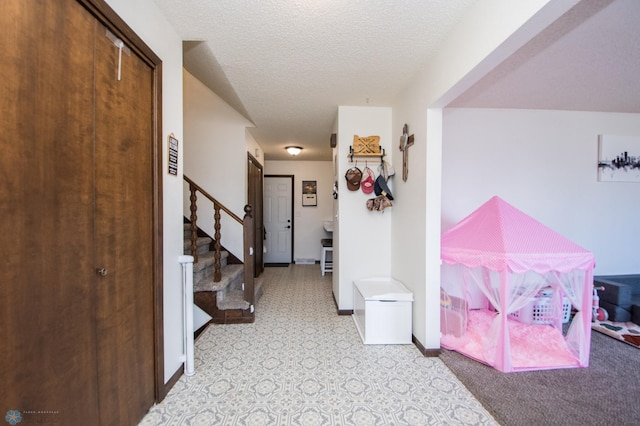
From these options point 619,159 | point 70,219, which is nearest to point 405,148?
point 70,219

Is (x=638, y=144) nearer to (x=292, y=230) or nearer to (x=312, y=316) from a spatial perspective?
(x=312, y=316)

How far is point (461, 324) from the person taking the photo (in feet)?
8.13

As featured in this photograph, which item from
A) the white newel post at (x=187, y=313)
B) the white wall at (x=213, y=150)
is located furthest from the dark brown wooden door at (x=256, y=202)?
the white newel post at (x=187, y=313)

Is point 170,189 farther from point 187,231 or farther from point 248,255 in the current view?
point 187,231

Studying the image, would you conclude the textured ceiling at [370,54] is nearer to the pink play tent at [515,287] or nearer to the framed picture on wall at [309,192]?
the pink play tent at [515,287]

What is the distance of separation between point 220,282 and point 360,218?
5.78ft

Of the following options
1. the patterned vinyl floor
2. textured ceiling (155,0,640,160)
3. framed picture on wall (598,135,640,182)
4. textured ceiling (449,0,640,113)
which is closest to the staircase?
the patterned vinyl floor

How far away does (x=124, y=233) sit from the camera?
1.43 meters

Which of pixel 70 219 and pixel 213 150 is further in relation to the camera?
pixel 213 150

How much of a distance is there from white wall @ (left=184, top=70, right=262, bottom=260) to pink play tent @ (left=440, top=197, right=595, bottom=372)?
2975 millimetres

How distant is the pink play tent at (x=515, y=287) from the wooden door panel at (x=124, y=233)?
2.34 m

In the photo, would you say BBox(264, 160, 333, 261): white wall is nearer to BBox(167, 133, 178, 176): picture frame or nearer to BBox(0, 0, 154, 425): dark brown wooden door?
BBox(167, 133, 178, 176): picture frame

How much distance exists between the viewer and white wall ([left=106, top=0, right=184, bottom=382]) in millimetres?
1703

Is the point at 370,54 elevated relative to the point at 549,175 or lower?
A: elevated
